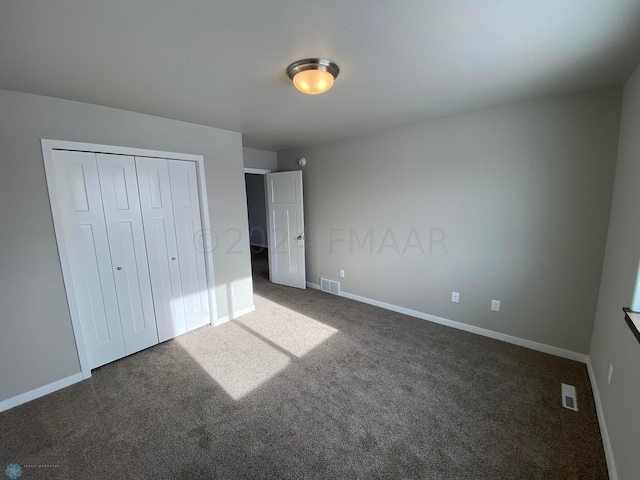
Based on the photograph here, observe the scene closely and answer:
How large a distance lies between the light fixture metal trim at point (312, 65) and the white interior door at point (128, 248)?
190cm

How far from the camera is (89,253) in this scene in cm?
233

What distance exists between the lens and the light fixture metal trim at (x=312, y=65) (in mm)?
1592

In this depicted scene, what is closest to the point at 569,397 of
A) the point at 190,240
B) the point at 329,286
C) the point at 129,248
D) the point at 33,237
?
the point at 329,286

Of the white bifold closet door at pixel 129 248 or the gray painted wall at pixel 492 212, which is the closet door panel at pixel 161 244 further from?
the gray painted wall at pixel 492 212

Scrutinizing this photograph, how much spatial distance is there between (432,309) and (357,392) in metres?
1.63

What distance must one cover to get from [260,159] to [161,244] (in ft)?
7.42

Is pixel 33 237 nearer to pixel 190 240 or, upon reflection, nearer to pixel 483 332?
pixel 190 240

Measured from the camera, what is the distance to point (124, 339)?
2.60 meters

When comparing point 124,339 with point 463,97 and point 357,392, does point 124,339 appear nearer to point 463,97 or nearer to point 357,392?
point 357,392

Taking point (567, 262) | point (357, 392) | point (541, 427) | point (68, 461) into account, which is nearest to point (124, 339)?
point (68, 461)

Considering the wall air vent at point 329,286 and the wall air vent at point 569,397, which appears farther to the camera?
the wall air vent at point 329,286

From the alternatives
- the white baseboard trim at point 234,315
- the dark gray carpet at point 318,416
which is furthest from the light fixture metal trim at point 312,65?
the white baseboard trim at point 234,315

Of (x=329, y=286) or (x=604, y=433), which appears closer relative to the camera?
(x=604, y=433)

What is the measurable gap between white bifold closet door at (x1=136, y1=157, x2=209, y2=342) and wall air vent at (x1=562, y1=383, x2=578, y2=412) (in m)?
3.51
